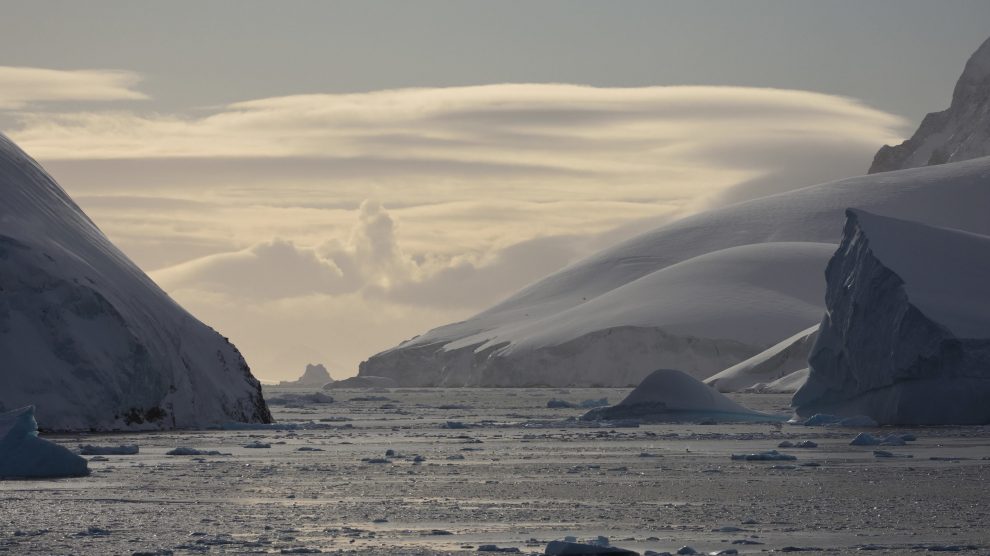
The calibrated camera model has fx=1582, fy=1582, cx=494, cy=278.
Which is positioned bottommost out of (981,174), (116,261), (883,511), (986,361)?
(883,511)

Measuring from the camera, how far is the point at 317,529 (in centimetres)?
1702

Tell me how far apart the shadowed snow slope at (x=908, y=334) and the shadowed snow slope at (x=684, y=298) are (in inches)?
2845

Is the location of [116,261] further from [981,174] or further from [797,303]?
[981,174]

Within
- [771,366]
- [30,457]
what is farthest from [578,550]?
[771,366]

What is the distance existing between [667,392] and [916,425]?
26.3 feet

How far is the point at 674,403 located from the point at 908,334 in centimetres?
797

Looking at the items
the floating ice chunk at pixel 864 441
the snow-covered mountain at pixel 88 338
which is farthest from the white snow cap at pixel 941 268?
the snow-covered mountain at pixel 88 338

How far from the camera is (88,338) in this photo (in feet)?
123

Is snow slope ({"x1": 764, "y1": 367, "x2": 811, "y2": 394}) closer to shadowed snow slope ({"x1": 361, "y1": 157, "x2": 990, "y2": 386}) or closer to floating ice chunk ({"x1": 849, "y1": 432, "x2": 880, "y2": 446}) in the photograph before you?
shadowed snow slope ({"x1": 361, "y1": 157, "x2": 990, "y2": 386})

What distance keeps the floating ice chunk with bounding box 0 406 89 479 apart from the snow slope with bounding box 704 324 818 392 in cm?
7446

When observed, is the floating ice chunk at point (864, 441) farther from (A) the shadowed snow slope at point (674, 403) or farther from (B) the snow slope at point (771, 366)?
(B) the snow slope at point (771, 366)

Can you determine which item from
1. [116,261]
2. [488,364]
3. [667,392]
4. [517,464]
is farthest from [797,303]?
[517,464]

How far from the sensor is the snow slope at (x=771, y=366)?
97.0m

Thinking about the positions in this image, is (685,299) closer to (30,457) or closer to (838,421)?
(838,421)
